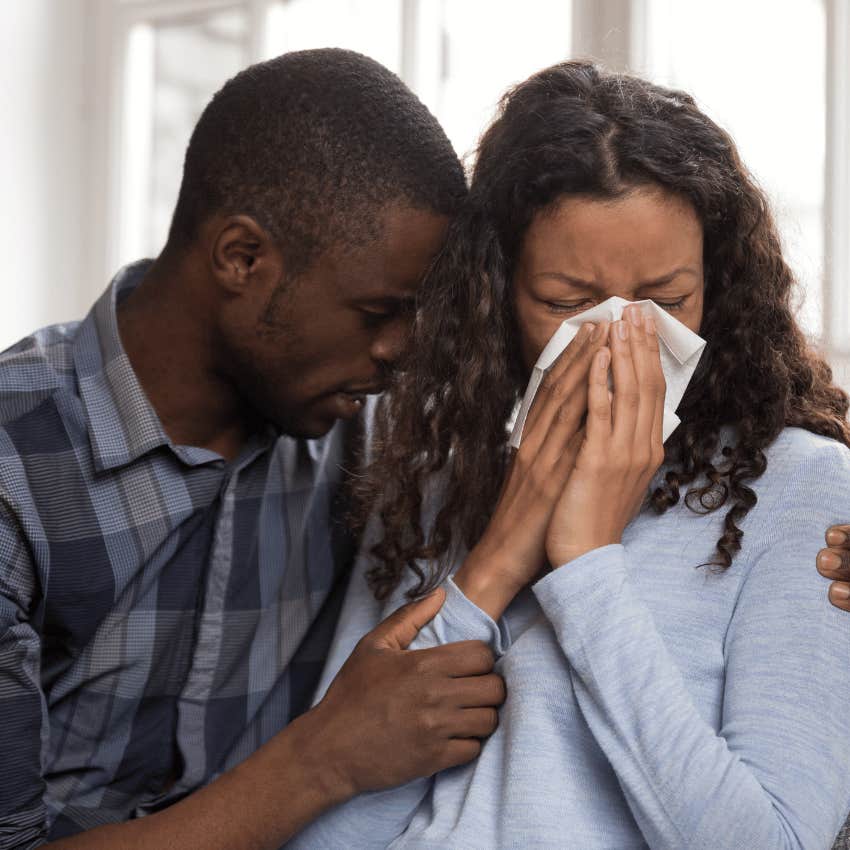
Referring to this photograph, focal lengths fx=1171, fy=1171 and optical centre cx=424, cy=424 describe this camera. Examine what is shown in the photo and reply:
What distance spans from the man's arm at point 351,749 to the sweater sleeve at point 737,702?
0.46ft

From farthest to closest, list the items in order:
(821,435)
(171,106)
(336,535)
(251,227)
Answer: (171,106) → (336,535) → (251,227) → (821,435)

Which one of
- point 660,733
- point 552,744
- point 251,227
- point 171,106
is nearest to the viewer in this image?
point 660,733

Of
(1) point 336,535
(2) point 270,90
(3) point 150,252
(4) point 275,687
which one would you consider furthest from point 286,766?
(3) point 150,252

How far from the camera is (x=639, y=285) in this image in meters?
1.13

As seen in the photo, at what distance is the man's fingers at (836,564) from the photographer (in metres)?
1.00

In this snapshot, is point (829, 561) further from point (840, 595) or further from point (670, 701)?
point (670, 701)

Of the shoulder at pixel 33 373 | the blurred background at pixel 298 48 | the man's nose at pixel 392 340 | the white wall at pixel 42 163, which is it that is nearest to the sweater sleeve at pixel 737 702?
the man's nose at pixel 392 340

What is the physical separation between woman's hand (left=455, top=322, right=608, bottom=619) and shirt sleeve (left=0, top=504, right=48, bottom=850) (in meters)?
0.50

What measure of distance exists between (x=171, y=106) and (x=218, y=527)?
2351 millimetres

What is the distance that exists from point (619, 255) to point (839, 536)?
0.33 m

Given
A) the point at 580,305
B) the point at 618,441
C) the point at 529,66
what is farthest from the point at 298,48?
the point at 618,441

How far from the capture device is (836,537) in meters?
1.01

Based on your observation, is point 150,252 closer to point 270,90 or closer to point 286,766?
point 270,90

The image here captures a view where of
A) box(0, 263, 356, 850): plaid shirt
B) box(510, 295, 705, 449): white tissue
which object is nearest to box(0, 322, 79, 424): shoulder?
box(0, 263, 356, 850): plaid shirt
